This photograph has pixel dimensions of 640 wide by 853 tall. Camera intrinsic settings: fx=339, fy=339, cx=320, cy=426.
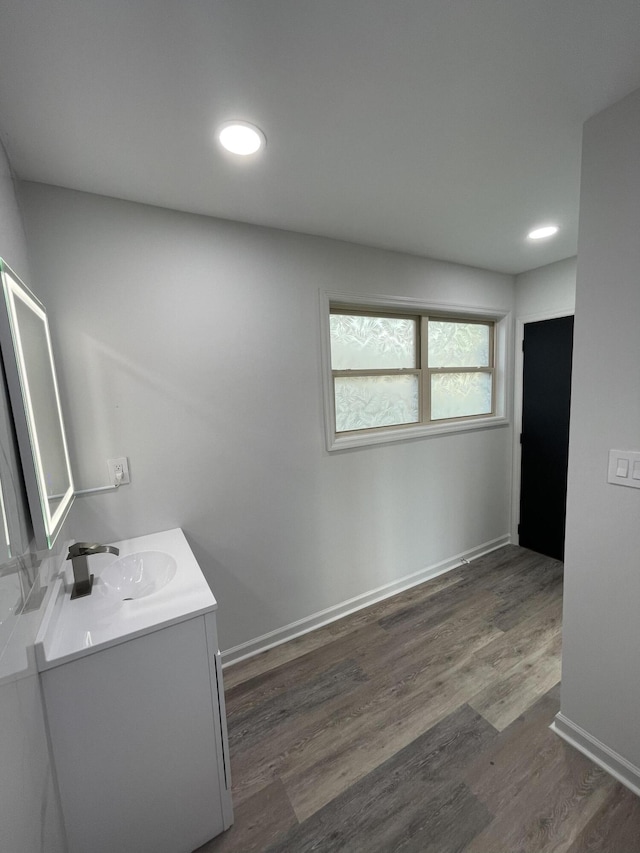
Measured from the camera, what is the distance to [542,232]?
212 cm

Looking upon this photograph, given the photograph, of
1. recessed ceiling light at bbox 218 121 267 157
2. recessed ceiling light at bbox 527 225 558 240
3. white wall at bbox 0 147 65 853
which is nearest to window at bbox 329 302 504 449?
recessed ceiling light at bbox 527 225 558 240

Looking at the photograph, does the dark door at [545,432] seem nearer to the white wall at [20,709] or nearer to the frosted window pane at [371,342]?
the frosted window pane at [371,342]

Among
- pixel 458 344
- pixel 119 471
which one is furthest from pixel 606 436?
pixel 119 471

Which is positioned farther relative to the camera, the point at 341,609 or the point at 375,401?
the point at 375,401

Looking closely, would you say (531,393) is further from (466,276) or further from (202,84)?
(202,84)

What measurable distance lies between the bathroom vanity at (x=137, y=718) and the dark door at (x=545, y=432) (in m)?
2.92

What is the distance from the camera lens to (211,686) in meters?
1.16

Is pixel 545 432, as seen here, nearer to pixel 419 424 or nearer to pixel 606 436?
pixel 419 424

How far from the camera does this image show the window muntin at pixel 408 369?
233 cm

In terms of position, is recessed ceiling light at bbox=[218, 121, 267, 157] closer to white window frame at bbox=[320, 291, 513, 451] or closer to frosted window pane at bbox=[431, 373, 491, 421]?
white window frame at bbox=[320, 291, 513, 451]

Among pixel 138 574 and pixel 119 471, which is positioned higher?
pixel 119 471

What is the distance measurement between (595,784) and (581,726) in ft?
0.57

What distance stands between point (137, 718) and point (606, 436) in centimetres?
186

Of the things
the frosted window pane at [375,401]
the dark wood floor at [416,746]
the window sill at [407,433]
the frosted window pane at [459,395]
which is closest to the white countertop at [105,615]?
the dark wood floor at [416,746]
